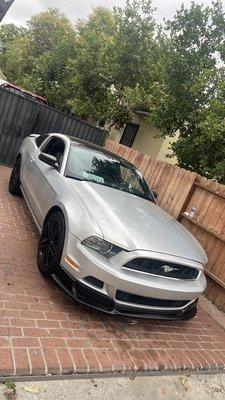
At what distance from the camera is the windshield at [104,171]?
199 inches

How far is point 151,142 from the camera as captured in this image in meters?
16.6

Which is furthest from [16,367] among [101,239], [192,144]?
[192,144]

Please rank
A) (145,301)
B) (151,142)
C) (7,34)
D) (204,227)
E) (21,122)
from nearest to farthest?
(145,301) < (204,227) < (21,122) < (151,142) < (7,34)

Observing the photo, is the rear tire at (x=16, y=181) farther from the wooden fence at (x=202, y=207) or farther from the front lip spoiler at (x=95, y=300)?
the front lip spoiler at (x=95, y=300)

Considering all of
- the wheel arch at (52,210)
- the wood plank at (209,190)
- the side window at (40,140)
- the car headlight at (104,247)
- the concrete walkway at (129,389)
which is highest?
the wood plank at (209,190)

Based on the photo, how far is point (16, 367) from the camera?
9.38 ft

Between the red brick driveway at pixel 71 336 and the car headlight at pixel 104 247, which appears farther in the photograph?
the car headlight at pixel 104 247

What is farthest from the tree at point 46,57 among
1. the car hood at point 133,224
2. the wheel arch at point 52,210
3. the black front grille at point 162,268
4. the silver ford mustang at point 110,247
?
the black front grille at point 162,268

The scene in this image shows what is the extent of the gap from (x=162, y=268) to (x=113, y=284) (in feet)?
1.92

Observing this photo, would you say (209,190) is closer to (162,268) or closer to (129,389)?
(162,268)

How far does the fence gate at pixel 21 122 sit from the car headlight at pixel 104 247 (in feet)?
21.8

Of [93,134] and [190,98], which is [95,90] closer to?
[93,134]

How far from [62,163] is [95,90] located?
1425cm

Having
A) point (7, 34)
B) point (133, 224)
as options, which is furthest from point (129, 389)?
point (7, 34)
